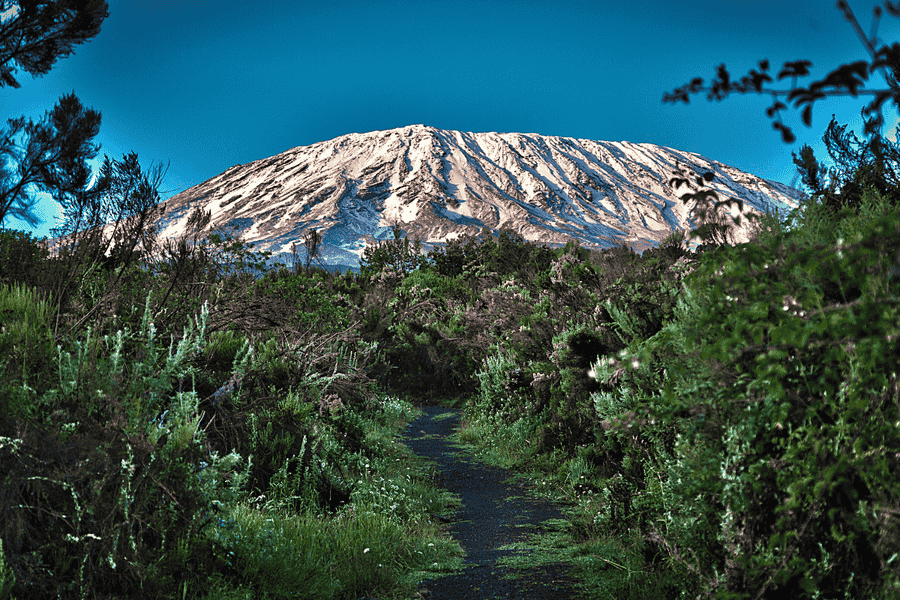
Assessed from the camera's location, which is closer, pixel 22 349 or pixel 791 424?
pixel 791 424

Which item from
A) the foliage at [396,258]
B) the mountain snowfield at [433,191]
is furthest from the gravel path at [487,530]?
the mountain snowfield at [433,191]

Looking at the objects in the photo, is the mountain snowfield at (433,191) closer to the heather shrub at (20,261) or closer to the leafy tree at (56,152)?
the leafy tree at (56,152)

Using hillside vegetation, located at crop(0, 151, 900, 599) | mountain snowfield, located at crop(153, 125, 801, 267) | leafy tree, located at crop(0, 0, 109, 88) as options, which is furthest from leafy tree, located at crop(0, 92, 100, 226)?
mountain snowfield, located at crop(153, 125, 801, 267)

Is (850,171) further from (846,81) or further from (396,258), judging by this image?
(396,258)

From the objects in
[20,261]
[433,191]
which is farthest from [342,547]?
[433,191]

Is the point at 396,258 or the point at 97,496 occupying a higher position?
the point at 396,258

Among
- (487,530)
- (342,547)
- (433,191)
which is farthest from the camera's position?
(433,191)
